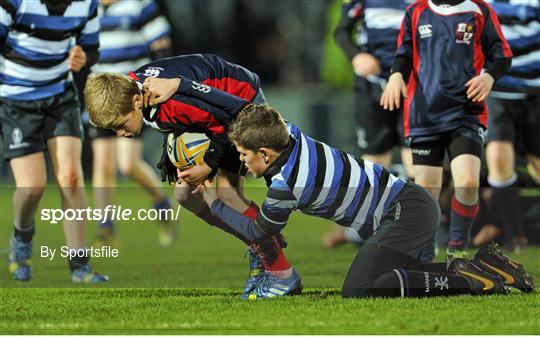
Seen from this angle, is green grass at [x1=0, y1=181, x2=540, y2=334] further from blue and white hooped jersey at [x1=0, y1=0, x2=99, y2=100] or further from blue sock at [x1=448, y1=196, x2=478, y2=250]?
blue and white hooped jersey at [x1=0, y1=0, x2=99, y2=100]

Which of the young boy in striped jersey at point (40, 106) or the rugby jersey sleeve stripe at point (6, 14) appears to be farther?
Answer: the young boy in striped jersey at point (40, 106)

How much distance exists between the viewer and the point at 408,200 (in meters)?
6.87

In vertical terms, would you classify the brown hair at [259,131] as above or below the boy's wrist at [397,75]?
above

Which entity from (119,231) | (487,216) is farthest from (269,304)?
(119,231)

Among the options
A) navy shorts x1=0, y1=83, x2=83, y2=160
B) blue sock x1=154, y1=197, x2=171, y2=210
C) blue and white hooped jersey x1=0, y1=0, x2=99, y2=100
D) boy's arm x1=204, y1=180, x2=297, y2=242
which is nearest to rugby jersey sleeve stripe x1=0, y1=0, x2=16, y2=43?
blue and white hooped jersey x1=0, y1=0, x2=99, y2=100

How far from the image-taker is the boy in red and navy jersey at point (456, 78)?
25.0 feet

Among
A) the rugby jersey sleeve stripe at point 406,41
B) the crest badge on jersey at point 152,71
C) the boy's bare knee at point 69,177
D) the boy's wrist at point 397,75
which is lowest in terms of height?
the boy's bare knee at point 69,177

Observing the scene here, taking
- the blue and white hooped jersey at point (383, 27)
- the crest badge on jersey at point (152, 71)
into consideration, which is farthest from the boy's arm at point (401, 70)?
the blue and white hooped jersey at point (383, 27)

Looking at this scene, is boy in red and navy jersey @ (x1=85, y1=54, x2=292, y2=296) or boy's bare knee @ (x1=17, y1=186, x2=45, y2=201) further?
boy's bare knee @ (x1=17, y1=186, x2=45, y2=201)

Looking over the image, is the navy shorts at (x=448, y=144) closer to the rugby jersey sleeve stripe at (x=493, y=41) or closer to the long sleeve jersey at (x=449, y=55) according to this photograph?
the long sleeve jersey at (x=449, y=55)

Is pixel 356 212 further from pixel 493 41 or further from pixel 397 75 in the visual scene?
pixel 493 41

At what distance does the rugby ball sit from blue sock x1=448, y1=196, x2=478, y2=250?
1.77 m

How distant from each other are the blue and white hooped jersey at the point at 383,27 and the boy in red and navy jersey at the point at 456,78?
1.79m

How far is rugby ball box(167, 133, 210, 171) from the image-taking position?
22.6 feet
